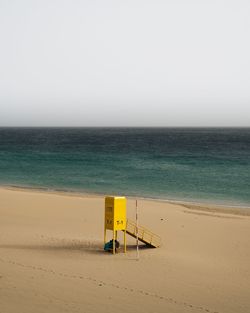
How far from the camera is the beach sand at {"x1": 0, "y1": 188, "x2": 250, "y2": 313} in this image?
13.6 meters

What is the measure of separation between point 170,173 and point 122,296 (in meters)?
45.1

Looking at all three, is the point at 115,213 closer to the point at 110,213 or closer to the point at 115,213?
the point at 115,213

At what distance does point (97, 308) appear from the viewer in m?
12.9

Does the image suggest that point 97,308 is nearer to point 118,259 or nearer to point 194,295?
point 194,295

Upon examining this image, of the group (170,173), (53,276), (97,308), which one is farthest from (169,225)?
(170,173)

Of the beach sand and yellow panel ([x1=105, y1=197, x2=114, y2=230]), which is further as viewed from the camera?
yellow panel ([x1=105, y1=197, x2=114, y2=230])

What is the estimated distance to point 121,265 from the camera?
17.9 metres

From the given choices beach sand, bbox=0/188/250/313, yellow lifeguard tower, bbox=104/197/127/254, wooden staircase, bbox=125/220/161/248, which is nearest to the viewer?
beach sand, bbox=0/188/250/313

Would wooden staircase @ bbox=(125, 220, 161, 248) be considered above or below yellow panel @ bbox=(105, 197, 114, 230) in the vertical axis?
below

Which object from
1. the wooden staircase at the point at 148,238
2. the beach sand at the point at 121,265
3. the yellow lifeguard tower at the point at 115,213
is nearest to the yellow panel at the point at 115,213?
the yellow lifeguard tower at the point at 115,213

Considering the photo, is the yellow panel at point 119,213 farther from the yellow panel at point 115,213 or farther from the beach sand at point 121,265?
the beach sand at point 121,265

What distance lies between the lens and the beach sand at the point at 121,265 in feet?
44.6

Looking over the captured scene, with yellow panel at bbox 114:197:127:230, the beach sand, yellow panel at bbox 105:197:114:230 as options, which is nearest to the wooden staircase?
the beach sand

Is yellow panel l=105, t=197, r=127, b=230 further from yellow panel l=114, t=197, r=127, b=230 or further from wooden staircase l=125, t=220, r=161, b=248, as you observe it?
wooden staircase l=125, t=220, r=161, b=248
